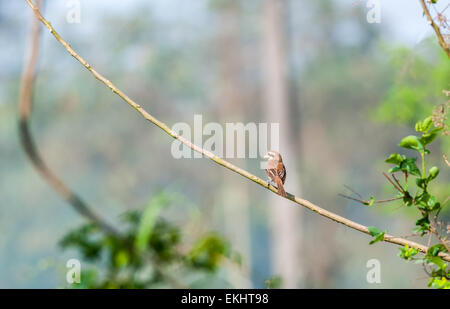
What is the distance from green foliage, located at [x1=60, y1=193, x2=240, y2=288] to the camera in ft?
7.22

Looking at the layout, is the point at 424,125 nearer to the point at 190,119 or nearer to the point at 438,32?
the point at 438,32

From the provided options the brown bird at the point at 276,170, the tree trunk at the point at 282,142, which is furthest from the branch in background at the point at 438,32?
the tree trunk at the point at 282,142

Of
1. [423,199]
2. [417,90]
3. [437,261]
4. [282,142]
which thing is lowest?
[437,261]

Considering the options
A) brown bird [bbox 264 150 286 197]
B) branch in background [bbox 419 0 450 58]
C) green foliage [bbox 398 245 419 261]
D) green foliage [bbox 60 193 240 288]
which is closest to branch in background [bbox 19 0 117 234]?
green foliage [bbox 60 193 240 288]

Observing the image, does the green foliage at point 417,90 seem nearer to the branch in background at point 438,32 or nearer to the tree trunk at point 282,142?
the tree trunk at point 282,142

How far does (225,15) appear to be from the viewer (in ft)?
56.4

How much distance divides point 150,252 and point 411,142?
61.9 inches

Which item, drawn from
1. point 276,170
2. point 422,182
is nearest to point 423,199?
point 422,182

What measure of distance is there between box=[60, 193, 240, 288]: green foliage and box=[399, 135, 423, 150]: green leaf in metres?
1.32

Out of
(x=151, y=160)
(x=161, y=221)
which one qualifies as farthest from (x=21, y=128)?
(x=151, y=160)

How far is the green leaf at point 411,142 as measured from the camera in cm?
91

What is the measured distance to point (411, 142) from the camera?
0.92 m
